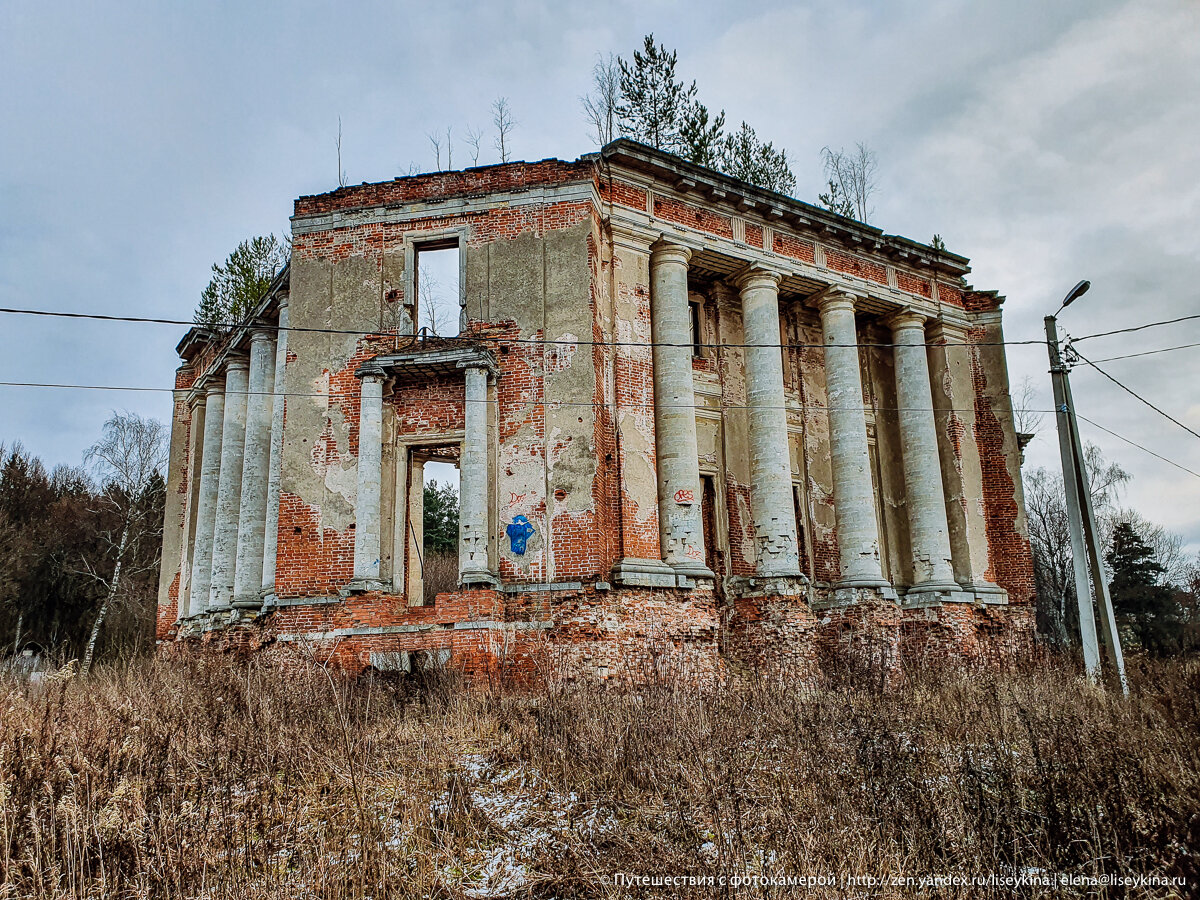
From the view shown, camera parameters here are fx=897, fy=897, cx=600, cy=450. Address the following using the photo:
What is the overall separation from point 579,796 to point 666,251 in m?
12.2

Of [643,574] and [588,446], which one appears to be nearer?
[643,574]

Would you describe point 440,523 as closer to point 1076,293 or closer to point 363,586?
point 363,586

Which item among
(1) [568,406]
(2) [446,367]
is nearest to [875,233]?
(1) [568,406]

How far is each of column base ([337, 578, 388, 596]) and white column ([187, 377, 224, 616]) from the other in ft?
19.7

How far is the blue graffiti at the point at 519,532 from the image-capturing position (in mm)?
13930

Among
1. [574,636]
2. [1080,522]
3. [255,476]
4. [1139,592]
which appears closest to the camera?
[1080,522]

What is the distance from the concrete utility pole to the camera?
1084 cm

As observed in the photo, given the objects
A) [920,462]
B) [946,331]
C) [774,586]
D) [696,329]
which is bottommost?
[774,586]

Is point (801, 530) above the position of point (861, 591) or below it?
above

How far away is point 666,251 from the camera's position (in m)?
16.6

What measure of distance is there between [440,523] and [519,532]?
72.6 ft

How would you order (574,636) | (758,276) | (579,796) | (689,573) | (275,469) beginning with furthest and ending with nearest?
(758,276), (275,469), (689,573), (574,636), (579,796)

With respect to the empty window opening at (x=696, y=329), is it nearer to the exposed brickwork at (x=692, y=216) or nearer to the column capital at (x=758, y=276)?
the column capital at (x=758, y=276)

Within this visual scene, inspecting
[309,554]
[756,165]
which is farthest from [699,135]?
[309,554]
